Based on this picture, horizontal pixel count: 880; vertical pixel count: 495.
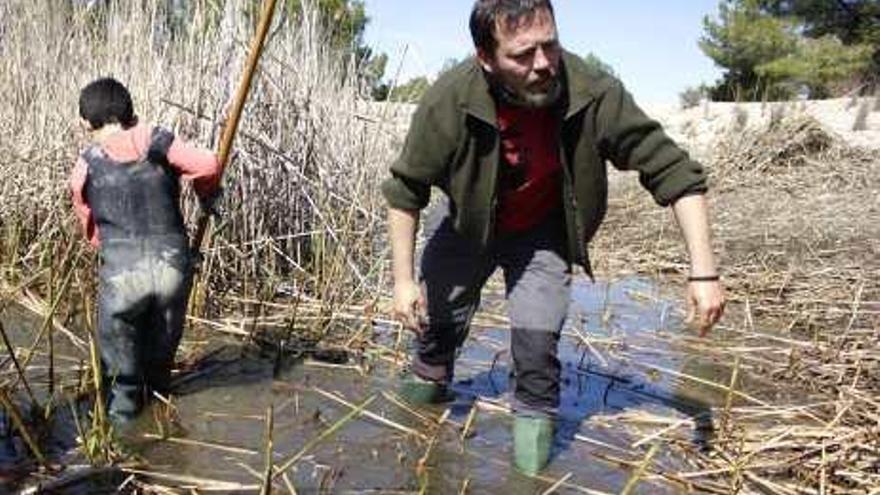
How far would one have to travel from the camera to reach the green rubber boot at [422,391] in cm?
398

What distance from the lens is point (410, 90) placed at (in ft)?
21.1

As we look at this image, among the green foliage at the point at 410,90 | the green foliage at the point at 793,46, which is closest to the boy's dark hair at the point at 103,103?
the green foliage at the point at 410,90

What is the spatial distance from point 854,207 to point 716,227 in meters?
1.22

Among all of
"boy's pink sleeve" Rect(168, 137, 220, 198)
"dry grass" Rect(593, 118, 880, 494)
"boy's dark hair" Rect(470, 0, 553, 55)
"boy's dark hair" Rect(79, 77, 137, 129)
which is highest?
"boy's dark hair" Rect(470, 0, 553, 55)

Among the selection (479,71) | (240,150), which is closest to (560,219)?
(479,71)

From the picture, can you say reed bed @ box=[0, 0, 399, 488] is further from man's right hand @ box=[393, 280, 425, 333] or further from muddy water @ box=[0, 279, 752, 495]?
man's right hand @ box=[393, 280, 425, 333]

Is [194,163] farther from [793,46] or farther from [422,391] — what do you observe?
[793,46]

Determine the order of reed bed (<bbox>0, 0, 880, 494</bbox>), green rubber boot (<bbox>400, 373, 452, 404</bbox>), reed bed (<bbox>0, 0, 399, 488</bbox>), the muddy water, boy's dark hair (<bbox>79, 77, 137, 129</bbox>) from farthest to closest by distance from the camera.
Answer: reed bed (<bbox>0, 0, 399, 488</bbox>) < green rubber boot (<bbox>400, 373, 452, 404</bbox>) < reed bed (<bbox>0, 0, 880, 494</bbox>) < boy's dark hair (<bbox>79, 77, 137, 129</bbox>) < the muddy water

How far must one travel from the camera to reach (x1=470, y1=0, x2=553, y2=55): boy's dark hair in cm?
297

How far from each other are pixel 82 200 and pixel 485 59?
5.09 feet

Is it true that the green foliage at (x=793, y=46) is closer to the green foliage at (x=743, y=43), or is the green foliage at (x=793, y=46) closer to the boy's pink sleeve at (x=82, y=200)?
the green foliage at (x=743, y=43)

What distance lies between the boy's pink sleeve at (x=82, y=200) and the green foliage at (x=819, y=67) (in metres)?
26.3

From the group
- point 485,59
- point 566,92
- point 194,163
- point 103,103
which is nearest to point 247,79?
point 194,163

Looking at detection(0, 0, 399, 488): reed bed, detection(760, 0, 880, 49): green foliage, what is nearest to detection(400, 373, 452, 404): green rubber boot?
detection(0, 0, 399, 488): reed bed
